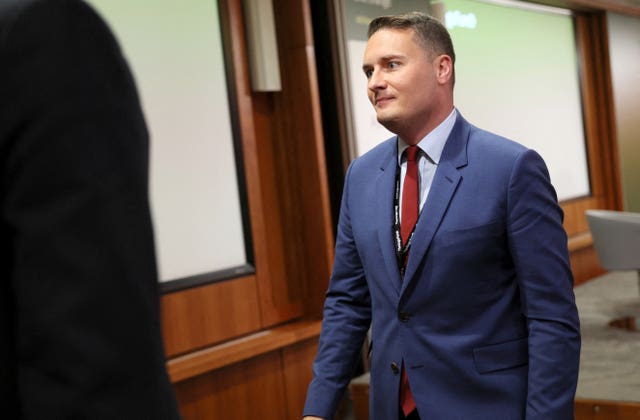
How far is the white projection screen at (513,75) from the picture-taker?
15.7 ft

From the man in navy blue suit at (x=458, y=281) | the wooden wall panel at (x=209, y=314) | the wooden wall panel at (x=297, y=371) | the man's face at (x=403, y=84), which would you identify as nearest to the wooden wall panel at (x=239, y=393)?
the wooden wall panel at (x=297, y=371)

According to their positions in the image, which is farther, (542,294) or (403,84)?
(403,84)

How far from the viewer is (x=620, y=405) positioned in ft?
11.4

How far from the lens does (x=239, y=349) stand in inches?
149

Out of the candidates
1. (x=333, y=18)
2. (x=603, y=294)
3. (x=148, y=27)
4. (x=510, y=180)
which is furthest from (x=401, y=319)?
(x=603, y=294)

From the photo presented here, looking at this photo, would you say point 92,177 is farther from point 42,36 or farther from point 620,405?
point 620,405

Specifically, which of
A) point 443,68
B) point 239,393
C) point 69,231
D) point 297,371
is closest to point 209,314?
point 239,393

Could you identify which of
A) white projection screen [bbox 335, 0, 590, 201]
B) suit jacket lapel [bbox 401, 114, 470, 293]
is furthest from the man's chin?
white projection screen [bbox 335, 0, 590, 201]

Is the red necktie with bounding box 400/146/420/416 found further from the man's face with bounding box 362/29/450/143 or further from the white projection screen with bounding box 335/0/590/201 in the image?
the white projection screen with bounding box 335/0/590/201

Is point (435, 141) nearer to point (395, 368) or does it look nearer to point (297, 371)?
point (395, 368)

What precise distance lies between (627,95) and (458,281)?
6780 millimetres

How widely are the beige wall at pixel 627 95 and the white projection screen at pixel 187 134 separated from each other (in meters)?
5.02

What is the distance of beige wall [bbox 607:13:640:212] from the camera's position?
25.8 feet

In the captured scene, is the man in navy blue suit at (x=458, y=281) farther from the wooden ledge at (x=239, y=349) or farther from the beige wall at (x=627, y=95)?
the beige wall at (x=627, y=95)
